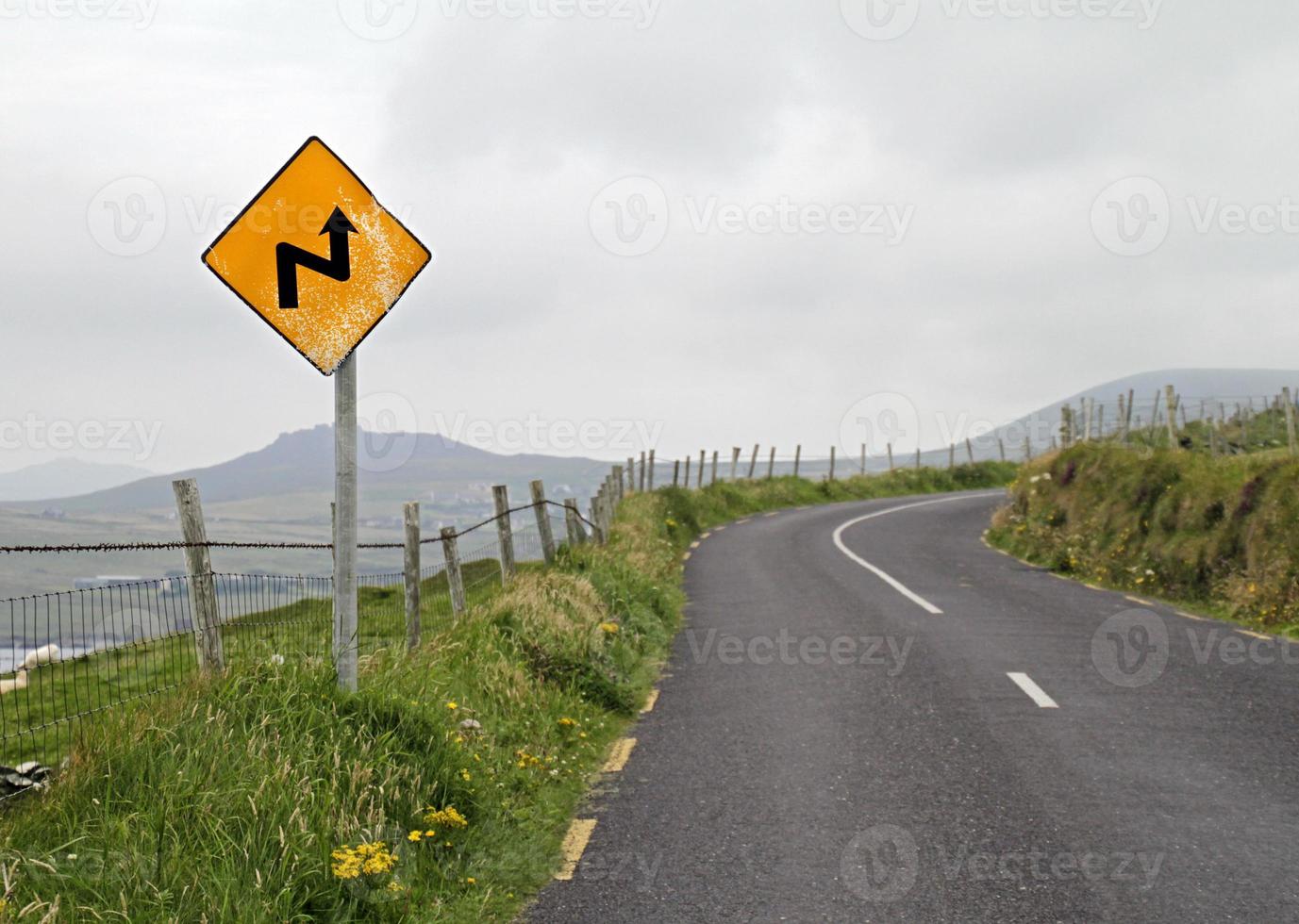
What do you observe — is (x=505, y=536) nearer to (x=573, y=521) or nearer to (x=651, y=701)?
(x=651, y=701)

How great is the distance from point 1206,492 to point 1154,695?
904cm

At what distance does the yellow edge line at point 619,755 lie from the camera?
695 cm

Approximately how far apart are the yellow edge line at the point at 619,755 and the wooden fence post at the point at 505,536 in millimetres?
3766

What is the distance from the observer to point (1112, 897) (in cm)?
452

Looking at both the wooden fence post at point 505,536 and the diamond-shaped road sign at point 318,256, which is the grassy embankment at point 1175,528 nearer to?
the wooden fence post at point 505,536

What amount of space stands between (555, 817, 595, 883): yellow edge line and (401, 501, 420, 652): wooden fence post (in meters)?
2.96

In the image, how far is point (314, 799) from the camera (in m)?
4.54

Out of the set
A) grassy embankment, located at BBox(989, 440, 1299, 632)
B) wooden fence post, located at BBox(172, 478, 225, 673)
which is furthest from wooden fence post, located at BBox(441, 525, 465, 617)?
grassy embankment, located at BBox(989, 440, 1299, 632)

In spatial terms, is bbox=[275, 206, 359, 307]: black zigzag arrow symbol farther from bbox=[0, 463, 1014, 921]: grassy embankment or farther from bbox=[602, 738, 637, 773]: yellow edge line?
bbox=[602, 738, 637, 773]: yellow edge line

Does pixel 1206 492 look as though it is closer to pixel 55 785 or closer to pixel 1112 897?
pixel 1112 897

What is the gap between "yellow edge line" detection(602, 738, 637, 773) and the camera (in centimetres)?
695

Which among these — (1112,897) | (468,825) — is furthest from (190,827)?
(1112,897)

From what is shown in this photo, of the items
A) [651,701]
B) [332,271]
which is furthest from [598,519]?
[332,271]

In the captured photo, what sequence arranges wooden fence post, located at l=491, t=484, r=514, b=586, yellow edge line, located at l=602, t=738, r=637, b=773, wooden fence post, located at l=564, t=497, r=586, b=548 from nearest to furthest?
1. yellow edge line, located at l=602, t=738, r=637, b=773
2. wooden fence post, located at l=491, t=484, r=514, b=586
3. wooden fence post, located at l=564, t=497, r=586, b=548
